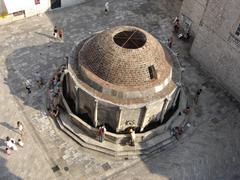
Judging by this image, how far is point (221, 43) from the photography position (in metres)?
28.0

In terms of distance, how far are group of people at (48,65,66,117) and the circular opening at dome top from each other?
575cm

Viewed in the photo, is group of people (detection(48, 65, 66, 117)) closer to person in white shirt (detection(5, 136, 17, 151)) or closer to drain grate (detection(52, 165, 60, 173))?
person in white shirt (detection(5, 136, 17, 151))

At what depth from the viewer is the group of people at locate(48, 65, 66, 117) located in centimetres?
2547

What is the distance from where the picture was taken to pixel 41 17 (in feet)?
110

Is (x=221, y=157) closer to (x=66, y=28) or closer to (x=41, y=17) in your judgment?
(x=66, y=28)

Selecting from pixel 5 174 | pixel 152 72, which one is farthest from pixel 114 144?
pixel 5 174

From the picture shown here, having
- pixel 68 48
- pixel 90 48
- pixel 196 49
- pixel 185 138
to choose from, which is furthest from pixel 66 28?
pixel 185 138

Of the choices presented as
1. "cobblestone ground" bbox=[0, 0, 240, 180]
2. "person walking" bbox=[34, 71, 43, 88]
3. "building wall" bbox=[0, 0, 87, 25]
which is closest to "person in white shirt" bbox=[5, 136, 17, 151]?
"cobblestone ground" bbox=[0, 0, 240, 180]

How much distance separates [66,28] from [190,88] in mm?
13229

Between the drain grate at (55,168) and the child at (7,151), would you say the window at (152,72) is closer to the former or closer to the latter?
the drain grate at (55,168)

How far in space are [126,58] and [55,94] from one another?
24.8 ft

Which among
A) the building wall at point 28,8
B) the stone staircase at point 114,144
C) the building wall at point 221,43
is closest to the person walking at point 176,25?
the building wall at point 221,43

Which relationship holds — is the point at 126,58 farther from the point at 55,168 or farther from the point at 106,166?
the point at 55,168

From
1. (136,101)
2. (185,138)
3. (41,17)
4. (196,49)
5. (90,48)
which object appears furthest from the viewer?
(41,17)
